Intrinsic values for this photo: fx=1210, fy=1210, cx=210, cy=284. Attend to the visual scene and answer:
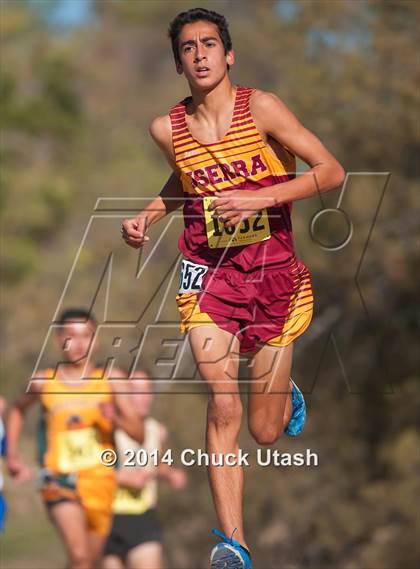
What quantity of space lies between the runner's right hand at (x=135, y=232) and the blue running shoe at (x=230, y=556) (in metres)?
1.48

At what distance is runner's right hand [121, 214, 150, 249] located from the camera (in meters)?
5.90

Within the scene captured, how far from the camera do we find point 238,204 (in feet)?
17.6

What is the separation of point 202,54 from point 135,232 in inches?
36.1

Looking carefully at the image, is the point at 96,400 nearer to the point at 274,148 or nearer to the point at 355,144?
the point at 274,148

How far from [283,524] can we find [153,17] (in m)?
Answer: 38.2

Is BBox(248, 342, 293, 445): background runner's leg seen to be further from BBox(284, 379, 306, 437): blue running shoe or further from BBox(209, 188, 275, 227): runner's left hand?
BBox(209, 188, 275, 227): runner's left hand

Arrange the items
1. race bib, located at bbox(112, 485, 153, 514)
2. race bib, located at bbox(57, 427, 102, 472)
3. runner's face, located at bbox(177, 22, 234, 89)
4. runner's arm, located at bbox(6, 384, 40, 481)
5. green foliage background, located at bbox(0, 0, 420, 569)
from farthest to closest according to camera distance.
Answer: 1. green foliage background, located at bbox(0, 0, 420, 569)
2. race bib, located at bbox(112, 485, 153, 514)
3. race bib, located at bbox(57, 427, 102, 472)
4. runner's arm, located at bbox(6, 384, 40, 481)
5. runner's face, located at bbox(177, 22, 234, 89)

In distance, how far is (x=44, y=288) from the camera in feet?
81.4

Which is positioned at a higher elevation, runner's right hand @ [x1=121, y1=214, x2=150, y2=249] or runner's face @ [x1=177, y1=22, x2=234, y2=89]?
runner's face @ [x1=177, y1=22, x2=234, y2=89]

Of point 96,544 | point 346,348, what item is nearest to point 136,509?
point 96,544

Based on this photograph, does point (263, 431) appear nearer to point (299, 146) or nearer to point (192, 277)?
point (192, 277)

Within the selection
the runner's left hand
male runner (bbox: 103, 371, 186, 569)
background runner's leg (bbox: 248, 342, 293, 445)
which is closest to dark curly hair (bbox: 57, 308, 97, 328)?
male runner (bbox: 103, 371, 186, 569)

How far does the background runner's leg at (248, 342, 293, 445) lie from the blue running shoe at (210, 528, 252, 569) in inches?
29.9

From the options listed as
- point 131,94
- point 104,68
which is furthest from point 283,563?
point 131,94
